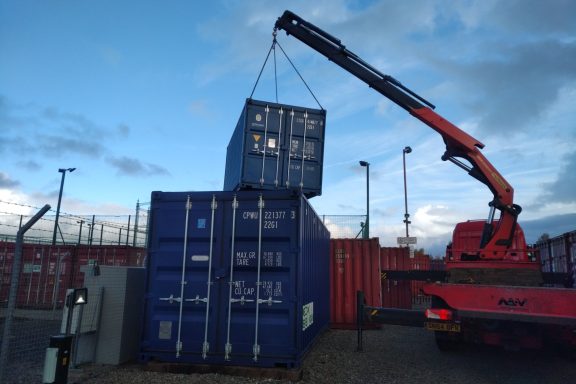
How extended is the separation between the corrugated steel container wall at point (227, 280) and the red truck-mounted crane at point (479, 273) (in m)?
2.48

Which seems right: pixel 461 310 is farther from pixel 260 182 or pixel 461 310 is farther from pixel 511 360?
pixel 260 182

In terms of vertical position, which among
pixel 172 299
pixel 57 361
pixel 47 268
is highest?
pixel 47 268

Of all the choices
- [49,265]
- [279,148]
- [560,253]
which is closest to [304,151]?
[279,148]

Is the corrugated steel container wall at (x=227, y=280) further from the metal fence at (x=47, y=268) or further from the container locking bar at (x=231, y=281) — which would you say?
the metal fence at (x=47, y=268)

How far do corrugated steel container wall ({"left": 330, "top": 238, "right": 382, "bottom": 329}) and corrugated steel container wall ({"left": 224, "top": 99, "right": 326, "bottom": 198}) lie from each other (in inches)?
155

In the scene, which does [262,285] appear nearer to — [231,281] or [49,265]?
[231,281]

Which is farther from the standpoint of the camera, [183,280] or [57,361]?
[183,280]

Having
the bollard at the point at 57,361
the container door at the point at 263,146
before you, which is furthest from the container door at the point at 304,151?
the bollard at the point at 57,361

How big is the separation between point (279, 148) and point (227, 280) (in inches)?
147

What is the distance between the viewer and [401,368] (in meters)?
7.94

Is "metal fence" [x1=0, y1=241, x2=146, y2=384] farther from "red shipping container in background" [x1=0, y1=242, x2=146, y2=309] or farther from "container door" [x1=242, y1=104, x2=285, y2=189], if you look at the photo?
"container door" [x1=242, y1=104, x2=285, y2=189]

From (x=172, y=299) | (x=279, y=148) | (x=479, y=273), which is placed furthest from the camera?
(x=279, y=148)

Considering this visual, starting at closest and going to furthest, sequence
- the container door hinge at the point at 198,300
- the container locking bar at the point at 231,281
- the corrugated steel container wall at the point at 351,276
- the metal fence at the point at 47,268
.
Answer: the container locking bar at the point at 231,281 < the container door hinge at the point at 198,300 < the corrugated steel container wall at the point at 351,276 < the metal fence at the point at 47,268

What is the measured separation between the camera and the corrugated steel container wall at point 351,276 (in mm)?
13148
